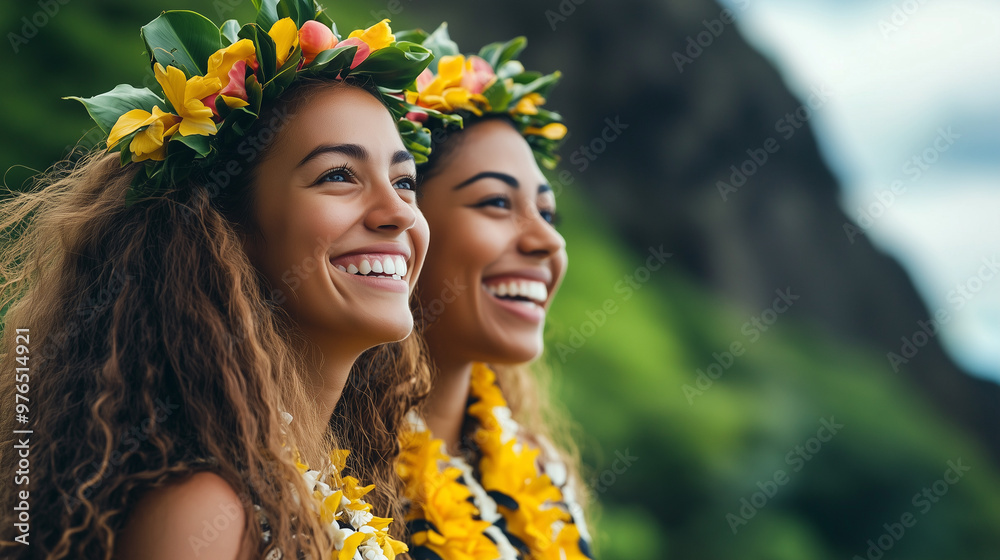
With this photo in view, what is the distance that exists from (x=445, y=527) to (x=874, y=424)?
3302 mm

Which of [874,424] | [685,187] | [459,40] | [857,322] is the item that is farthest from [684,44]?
[874,424]

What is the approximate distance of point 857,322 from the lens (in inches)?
189

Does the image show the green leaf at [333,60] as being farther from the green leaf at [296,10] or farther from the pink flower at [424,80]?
the pink flower at [424,80]

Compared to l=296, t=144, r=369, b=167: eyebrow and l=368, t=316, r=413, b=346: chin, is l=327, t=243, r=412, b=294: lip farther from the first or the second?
l=296, t=144, r=369, b=167: eyebrow

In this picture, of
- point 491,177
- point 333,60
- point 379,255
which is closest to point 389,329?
point 379,255

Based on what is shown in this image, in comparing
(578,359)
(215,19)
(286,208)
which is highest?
(286,208)

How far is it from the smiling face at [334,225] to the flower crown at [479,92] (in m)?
0.31

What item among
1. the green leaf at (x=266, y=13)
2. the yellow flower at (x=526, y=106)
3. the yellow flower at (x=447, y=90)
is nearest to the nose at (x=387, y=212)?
the green leaf at (x=266, y=13)

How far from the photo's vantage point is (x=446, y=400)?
200 cm

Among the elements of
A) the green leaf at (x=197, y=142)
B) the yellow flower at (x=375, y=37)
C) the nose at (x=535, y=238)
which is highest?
the yellow flower at (x=375, y=37)

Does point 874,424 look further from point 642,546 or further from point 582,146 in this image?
point 582,146

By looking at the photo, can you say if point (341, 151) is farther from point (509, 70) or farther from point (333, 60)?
point (509, 70)

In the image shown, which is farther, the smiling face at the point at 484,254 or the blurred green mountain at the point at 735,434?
the blurred green mountain at the point at 735,434

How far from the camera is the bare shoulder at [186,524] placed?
110 centimetres
